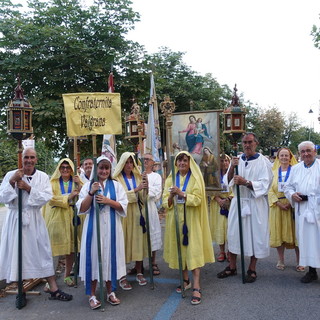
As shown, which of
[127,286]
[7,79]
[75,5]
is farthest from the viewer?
[75,5]

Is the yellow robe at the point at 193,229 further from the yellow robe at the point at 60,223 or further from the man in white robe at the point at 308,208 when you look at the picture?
the yellow robe at the point at 60,223

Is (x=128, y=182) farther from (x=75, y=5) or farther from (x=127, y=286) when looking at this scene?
(x=75, y=5)

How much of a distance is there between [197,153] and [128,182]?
6.54 ft

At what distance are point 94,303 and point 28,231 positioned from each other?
4.55ft

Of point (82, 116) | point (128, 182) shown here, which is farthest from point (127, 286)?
point (82, 116)

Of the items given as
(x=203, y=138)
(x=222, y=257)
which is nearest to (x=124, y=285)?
(x=222, y=257)

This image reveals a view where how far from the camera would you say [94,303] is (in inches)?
186

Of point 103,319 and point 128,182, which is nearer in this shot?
point 103,319

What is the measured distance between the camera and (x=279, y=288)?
17.5 ft

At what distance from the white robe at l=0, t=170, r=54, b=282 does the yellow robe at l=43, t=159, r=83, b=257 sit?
641 mm

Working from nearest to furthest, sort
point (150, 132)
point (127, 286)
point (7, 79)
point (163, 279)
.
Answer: point (127, 286), point (163, 279), point (7, 79), point (150, 132)

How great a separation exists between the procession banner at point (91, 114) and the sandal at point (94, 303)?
7.51 feet

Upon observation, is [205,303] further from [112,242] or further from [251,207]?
[251,207]

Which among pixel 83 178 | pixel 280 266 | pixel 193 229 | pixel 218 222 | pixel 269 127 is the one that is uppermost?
pixel 269 127
